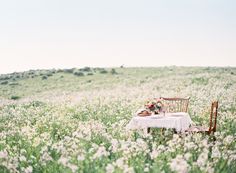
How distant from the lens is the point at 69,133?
586 inches

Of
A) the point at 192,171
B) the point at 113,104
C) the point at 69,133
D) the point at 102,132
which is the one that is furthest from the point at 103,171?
the point at 113,104

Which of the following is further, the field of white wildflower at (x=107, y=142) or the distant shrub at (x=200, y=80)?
the distant shrub at (x=200, y=80)

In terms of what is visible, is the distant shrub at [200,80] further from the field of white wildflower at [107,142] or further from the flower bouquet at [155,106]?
the flower bouquet at [155,106]

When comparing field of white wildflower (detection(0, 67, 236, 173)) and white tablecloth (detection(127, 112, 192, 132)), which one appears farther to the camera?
white tablecloth (detection(127, 112, 192, 132))

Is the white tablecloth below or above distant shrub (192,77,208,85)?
above

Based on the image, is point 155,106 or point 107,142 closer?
point 107,142

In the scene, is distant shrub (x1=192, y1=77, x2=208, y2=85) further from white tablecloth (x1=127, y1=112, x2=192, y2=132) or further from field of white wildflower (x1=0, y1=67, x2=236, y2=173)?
white tablecloth (x1=127, y1=112, x2=192, y2=132)

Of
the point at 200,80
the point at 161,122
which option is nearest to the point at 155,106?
the point at 161,122

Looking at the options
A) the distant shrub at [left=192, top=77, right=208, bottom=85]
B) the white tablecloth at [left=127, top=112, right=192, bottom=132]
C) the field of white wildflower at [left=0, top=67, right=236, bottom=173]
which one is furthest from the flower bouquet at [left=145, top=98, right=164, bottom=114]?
the distant shrub at [left=192, top=77, right=208, bottom=85]

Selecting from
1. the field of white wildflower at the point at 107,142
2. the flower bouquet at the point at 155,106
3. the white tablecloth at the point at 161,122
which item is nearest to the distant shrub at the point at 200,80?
the field of white wildflower at the point at 107,142

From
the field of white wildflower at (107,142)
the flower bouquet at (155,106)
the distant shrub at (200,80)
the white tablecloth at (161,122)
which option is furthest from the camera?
the distant shrub at (200,80)

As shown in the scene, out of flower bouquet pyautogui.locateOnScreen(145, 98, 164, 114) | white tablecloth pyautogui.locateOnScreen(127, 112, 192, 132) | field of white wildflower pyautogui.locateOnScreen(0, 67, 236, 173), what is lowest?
field of white wildflower pyautogui.locateOnScreen(0, 67, 236, 173)

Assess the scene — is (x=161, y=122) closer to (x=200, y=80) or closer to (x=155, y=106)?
(x=155, y=106)

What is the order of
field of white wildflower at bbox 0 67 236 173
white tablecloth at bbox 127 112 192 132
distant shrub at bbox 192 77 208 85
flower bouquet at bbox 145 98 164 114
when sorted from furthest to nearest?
1. distant shrub at bbox 192 77 208 85
2. flower bouquet at bbox 145 98 164 114
3. white tablecloth at bbox 127 112 192 132
4. field of white wildflower at bbox 0 67 236 173
